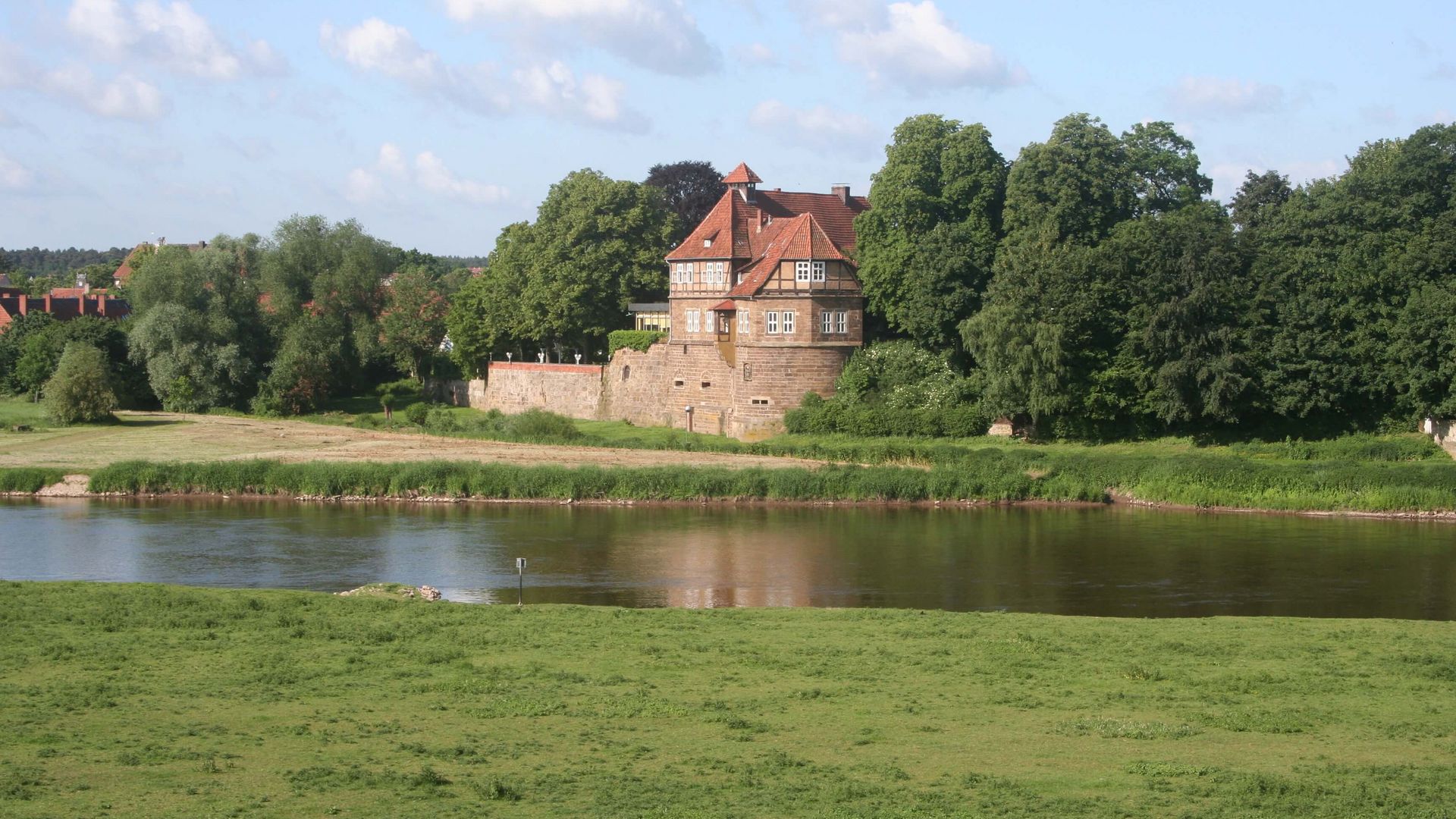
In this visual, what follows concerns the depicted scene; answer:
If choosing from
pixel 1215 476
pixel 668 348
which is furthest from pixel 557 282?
pixel 1215 476

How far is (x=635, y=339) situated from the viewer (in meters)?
51.1

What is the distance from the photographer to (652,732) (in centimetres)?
1386

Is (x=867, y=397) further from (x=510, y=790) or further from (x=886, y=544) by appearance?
(x=510, y=790)

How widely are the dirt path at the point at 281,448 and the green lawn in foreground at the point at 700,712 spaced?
19857mm

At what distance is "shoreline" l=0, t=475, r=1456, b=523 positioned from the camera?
3531 cm

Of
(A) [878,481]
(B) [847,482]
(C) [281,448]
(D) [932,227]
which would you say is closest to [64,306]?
(C) [281,448]

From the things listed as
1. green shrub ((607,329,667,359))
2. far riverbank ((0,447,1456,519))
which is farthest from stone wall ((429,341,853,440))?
far riverbank ((0,447,1456,519))

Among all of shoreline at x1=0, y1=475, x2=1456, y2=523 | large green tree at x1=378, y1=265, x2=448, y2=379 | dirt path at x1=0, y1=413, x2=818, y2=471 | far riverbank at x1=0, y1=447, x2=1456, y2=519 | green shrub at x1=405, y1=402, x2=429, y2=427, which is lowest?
shoreline at x1=0, y1=475, x2=1456, y2=523

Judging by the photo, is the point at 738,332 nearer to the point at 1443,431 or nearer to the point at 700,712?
the point at 1443,431

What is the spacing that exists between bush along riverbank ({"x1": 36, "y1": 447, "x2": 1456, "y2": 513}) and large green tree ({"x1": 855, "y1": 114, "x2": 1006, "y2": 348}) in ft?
21.4

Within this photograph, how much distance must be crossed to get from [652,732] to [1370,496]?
2561cm

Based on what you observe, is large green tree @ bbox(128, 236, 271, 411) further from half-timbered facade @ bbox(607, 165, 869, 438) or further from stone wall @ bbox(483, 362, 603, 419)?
half-timbered facade @ bbox(607, 165, 869, 438)

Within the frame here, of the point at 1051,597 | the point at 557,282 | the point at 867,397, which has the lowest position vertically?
the point at 1051,597

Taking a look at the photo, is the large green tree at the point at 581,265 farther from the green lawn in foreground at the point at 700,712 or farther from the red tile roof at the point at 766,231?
the green lawn in foreground at the point at 700,712
